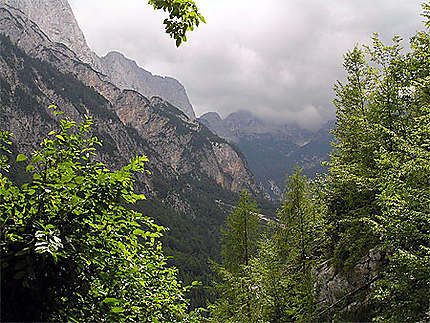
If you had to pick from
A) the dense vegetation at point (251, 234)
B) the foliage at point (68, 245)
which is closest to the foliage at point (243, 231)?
the dense vegetation at point (251, 234)

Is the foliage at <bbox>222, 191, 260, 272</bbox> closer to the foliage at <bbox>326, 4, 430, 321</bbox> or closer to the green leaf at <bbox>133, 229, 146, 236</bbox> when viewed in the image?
the foliage at <bbox>326, 4, 430, 321</bbox>

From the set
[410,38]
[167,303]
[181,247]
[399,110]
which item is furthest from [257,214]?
[181,247]

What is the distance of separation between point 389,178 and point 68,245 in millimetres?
8784

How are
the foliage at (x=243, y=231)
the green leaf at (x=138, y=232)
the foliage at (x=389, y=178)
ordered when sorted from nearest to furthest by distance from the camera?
1. the green leaf at (x=138, y=232)
2. the foliage at (x=389, y=178)
3. the foliage at (x=243, y=231)

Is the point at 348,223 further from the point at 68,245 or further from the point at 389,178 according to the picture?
the point at 68,245

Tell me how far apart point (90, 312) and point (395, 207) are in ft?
25.2

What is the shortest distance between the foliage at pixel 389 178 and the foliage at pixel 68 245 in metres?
6.51

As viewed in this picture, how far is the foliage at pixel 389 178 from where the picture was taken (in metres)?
7.44

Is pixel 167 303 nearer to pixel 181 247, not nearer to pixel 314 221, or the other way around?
pixel 314 221

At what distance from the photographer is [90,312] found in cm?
332

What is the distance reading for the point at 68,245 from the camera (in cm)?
291

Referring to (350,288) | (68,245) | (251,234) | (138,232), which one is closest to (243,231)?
(251,234)

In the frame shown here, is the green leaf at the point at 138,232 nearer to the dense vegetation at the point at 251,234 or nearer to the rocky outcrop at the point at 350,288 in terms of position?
the dense vegetation at the point at 251,234

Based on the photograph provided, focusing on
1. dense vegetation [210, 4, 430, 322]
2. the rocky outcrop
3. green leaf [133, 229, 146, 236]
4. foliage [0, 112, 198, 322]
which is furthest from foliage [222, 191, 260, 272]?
green leaf [133, 229, 146, 236]
